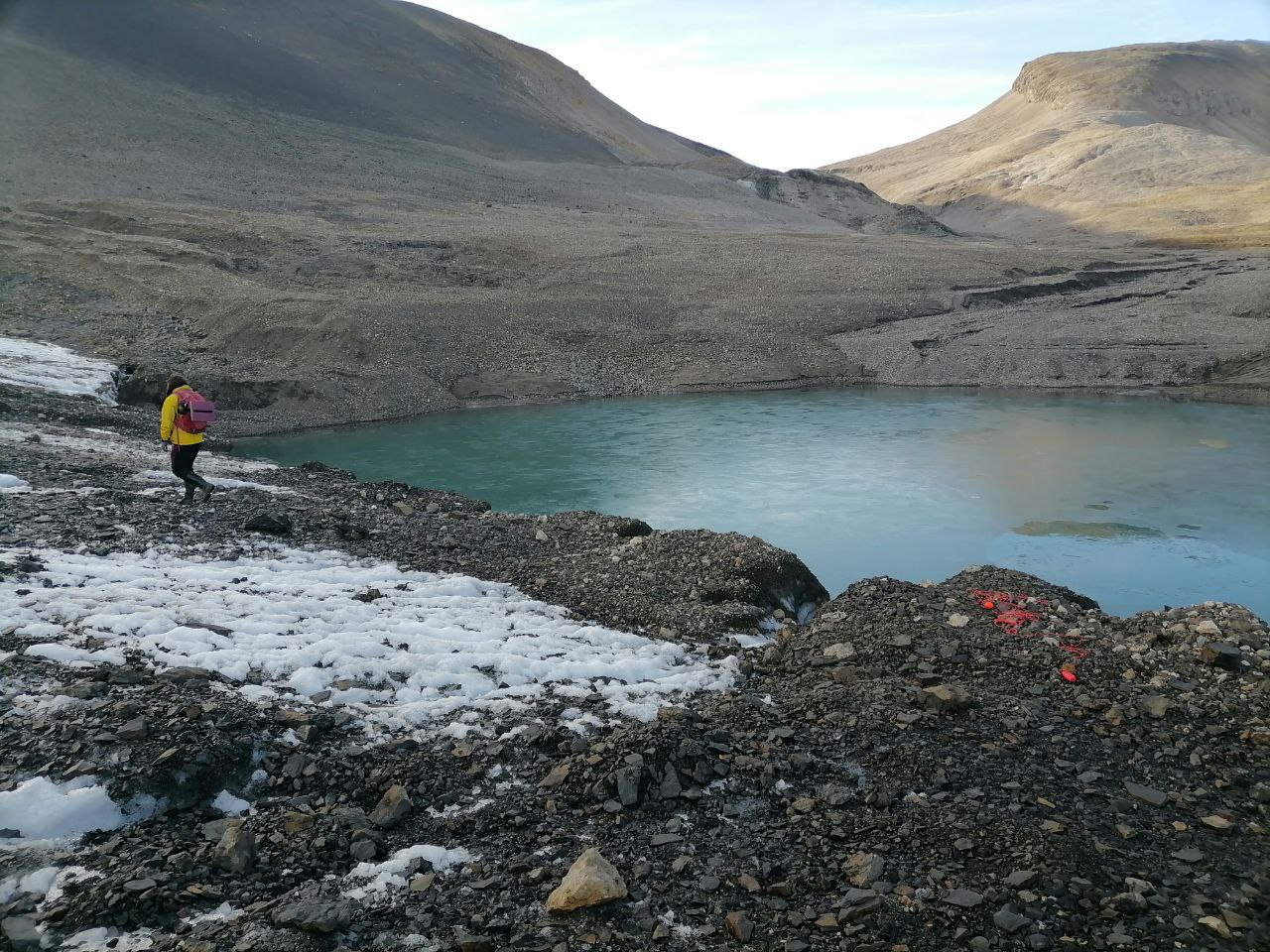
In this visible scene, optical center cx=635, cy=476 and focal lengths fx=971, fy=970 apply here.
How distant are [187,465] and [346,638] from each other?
415 cm

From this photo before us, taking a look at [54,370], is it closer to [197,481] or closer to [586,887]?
[197,481]

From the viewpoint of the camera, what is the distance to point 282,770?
472cm

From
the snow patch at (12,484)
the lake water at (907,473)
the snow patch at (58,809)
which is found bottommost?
the lake water at (907,473)

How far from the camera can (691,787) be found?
4938 millimetres

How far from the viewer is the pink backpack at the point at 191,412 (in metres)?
9.10

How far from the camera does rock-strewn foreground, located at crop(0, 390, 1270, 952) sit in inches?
154

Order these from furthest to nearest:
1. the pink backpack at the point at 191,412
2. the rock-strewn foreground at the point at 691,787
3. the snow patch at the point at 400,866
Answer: the pink backpack at the point at 191,412 < the snow patch at the point at 400,866 < the rock-strewn foreground at the point at 691,787

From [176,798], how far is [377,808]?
88 centimetres

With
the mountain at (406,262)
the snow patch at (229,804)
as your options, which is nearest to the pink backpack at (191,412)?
the snow patch at (229,804)

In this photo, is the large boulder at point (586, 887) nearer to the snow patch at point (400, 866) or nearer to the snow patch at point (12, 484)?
the snow patch at point (400, 866)

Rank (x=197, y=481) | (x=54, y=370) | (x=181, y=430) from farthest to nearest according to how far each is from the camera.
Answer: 1. (x=54, y=370)
2. (x=197, y=481)
3. (x=181, y=430)

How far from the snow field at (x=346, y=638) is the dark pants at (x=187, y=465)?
185cm

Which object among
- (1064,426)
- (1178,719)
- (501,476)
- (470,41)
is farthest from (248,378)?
(470,41)

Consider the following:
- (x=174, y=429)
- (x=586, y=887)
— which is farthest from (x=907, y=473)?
(x=586, y=887)
